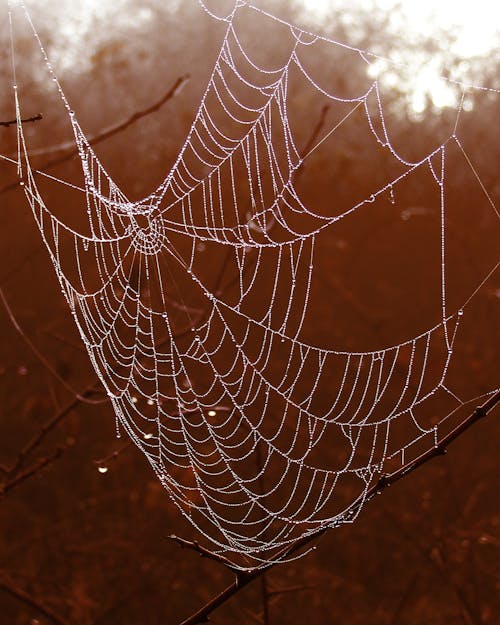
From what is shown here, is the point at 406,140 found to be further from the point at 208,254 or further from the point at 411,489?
the point at 411,489

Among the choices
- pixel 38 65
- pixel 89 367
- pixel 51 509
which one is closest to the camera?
pixel 51 509

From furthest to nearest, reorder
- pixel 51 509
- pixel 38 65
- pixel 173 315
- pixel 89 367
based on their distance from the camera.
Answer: pixel 38 65 → pixel 89 367 → pixel 51 509 → pixel 173 315

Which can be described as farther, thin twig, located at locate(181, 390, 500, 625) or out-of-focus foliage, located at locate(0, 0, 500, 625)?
out-of-focus foliage, located at locate(0, 0, 500, 625)

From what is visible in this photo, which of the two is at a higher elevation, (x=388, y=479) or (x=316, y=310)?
(x=388, y=479)

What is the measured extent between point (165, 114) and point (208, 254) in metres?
2.18

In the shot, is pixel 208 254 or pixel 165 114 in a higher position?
pixel 165 114

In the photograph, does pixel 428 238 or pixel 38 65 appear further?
pixel 428 238

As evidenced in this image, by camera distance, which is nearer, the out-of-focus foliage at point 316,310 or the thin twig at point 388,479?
the thin twig at point 388,479

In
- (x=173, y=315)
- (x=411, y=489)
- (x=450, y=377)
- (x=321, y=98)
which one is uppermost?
(x=321, y=98)

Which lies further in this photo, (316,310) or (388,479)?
(316,310)

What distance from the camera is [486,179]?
10391 mm

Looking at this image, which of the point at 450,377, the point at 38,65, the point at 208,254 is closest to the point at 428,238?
the point at 450,377

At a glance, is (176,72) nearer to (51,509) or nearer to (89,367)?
(89,367)

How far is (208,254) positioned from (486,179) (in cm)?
367
